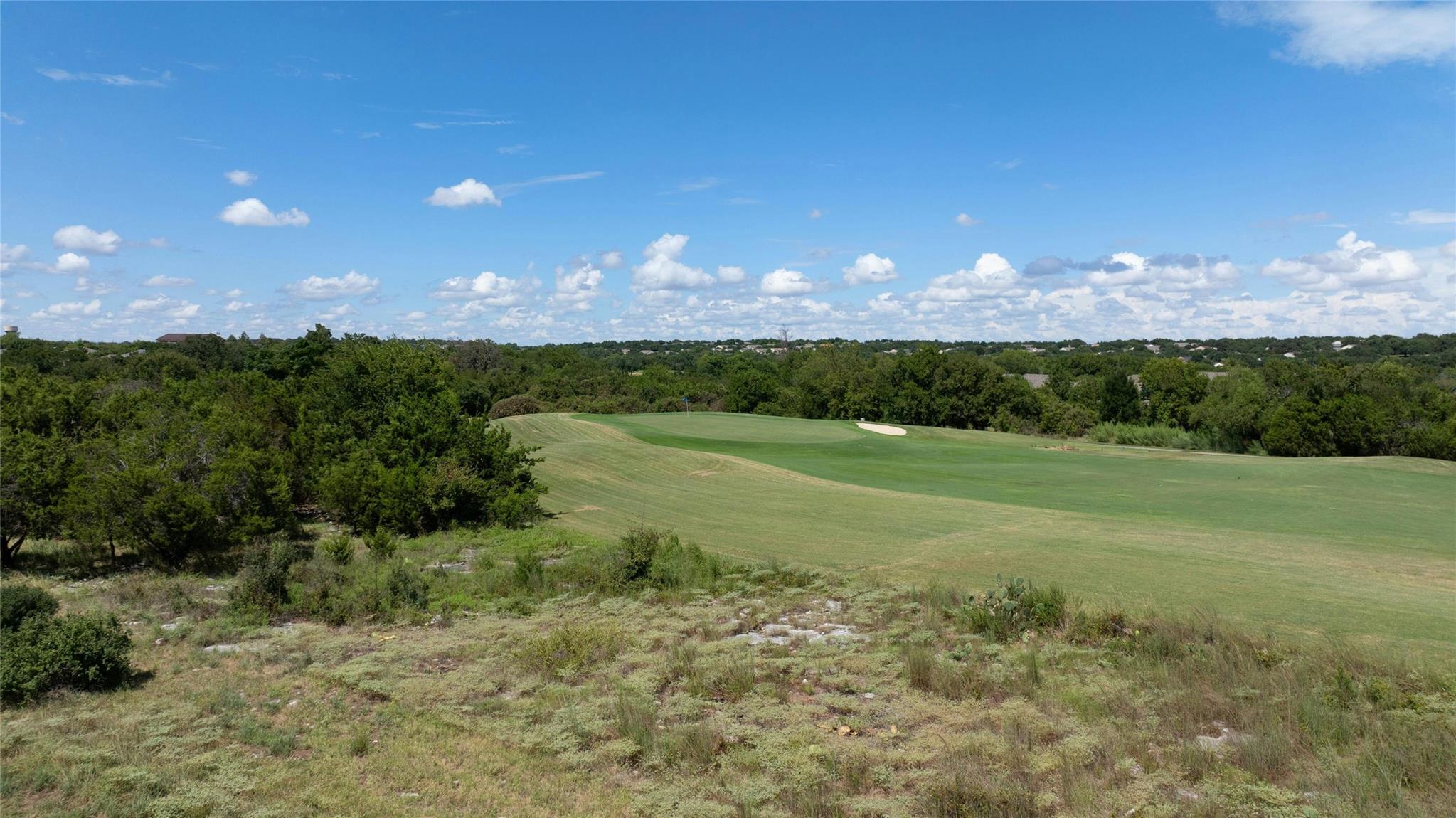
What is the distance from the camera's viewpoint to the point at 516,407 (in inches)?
3280

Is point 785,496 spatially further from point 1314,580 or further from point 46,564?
point 46,564

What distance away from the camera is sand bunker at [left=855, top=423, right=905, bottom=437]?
5529 centimetres

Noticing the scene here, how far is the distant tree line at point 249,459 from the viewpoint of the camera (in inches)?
656

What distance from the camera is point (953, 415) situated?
7825 centimetres

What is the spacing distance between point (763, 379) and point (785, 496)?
212 ft

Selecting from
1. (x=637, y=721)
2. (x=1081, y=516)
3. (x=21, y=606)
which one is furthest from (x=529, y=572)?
(x=1081, y=516)

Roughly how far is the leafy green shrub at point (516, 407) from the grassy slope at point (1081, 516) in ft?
122

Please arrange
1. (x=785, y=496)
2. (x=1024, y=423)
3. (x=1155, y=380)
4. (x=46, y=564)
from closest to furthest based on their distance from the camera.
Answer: (x=46, y=564)
(x=785, y=496)
(x=1024, y=423)
(x=1155, y=380)

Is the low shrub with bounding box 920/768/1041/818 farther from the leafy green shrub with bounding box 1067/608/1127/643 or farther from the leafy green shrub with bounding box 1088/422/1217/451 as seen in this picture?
the leafy green shrub with bounding box 1088/422/1217/451

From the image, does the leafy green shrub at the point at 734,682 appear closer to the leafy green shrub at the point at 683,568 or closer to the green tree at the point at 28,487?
the leafy green shrub at the point at 683,568

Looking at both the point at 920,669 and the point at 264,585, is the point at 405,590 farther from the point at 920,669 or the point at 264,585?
the point at 920,669

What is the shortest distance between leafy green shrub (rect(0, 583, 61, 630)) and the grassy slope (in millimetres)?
13574

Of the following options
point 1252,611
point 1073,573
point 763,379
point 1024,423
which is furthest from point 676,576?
point 763,379

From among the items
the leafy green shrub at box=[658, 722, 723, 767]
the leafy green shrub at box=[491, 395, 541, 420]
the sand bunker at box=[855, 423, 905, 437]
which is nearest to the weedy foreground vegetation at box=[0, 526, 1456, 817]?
the leafy green shrub at box=[658, 722, 723, 767]
